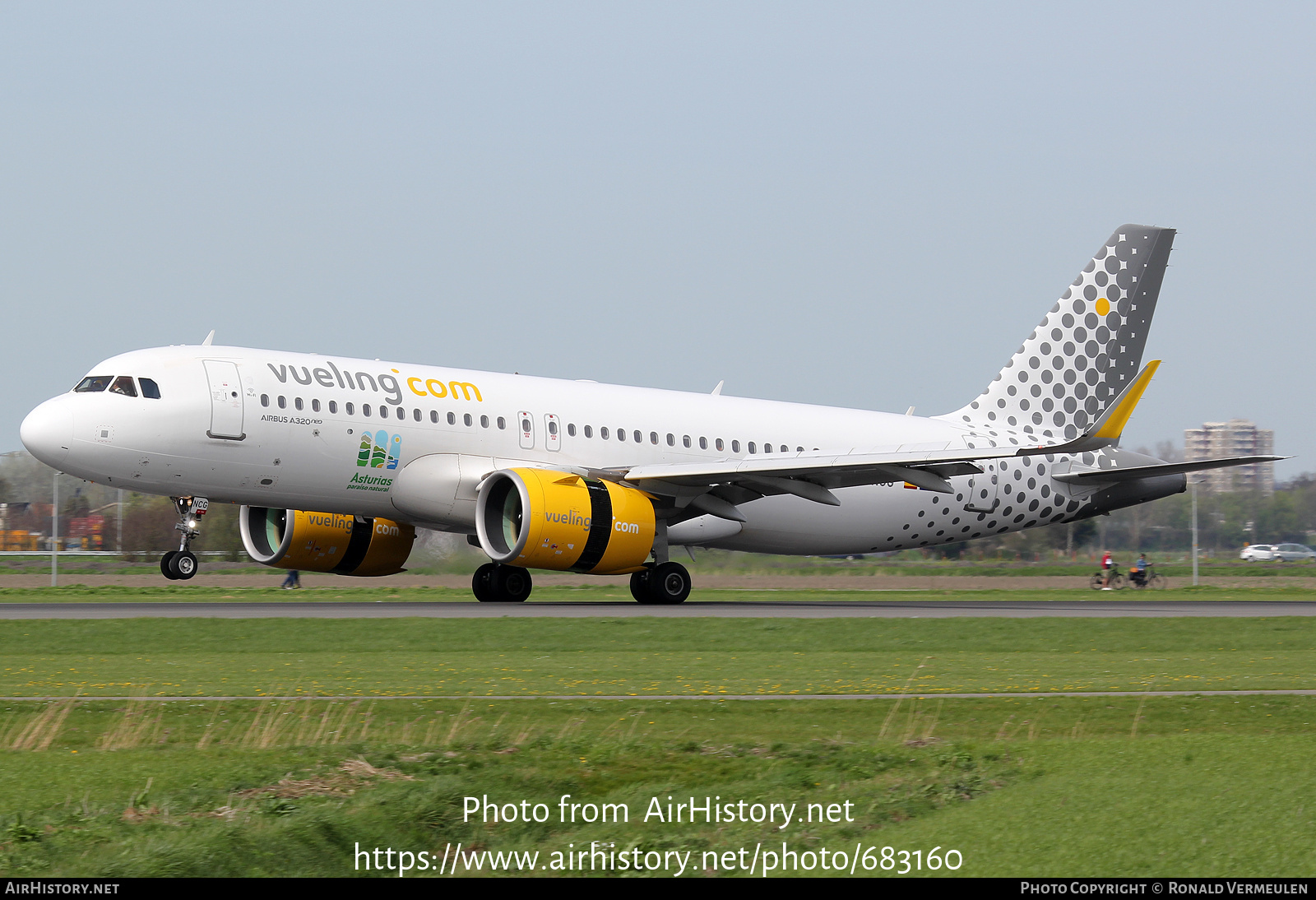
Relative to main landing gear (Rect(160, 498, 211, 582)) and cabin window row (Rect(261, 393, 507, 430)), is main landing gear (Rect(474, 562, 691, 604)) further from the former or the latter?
main landing gear (Rect(160, 498, 211, 582))

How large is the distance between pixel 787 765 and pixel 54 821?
4941 millimetres

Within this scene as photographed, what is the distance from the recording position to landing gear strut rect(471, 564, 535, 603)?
32.9m

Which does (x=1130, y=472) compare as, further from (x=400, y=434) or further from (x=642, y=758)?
(x=642, y=758)

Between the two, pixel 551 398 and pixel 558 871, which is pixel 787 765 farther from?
pixel 551 398

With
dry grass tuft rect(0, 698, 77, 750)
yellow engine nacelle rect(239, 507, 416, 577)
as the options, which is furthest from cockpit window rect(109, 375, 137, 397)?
dry grass tuft rect(0, 698, 77, 750)

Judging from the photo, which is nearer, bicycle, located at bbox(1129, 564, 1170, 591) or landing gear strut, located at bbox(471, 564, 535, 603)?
landing gear strut, located at bbox(471, 564, 535, 603)

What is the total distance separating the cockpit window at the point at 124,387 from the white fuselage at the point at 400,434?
9cm

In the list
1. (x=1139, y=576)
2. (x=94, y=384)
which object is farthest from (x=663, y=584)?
(x=1139, y=576)

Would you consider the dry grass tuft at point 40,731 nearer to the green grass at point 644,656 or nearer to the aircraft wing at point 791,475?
the green grass at point 644,656

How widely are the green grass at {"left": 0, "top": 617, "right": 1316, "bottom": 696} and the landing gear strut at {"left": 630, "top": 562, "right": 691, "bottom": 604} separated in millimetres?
6183

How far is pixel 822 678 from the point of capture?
58.0 feet

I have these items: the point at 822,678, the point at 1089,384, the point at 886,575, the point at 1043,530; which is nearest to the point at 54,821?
the point at 822,678

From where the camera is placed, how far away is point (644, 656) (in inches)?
808

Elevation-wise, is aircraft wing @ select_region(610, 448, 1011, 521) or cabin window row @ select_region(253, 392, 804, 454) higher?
cabin window row @ select_region(253, 392, 804, 454)
